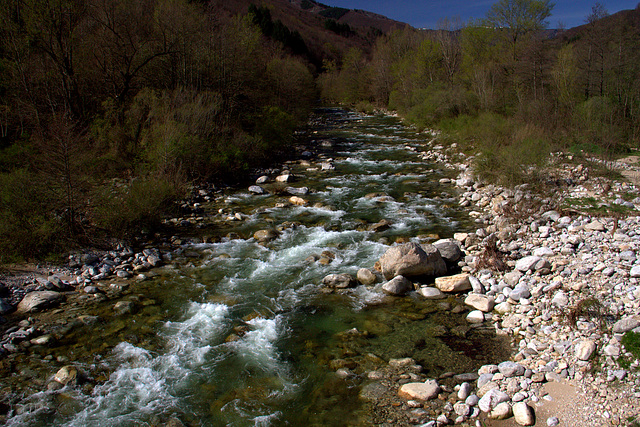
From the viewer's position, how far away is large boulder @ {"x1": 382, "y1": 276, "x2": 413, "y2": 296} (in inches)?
320

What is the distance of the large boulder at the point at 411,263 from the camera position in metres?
8.57

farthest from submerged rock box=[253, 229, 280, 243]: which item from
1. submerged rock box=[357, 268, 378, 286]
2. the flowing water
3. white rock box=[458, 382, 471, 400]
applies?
white rock box=[458, 382, 471, 400]

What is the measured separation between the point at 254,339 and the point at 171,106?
1247cm

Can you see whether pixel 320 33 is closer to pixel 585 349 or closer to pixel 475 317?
pixel 475 317

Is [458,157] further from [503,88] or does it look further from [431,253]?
[431,253]

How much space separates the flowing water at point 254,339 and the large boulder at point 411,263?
709 mm

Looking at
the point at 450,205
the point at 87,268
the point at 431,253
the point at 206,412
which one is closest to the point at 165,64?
the point at 87,268

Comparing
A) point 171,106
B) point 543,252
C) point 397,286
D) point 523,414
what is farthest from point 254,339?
point 171,106

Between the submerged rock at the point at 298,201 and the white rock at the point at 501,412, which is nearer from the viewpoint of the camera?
the white rock at the point at 501,412

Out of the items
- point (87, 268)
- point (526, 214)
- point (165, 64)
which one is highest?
point (165, 64)

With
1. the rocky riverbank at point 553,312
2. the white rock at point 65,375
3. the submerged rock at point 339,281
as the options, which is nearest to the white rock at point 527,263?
the rocky riverbank at point 553,312

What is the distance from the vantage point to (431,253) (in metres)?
8.85

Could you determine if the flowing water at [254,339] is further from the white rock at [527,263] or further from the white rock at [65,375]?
the white rock at [527,263]

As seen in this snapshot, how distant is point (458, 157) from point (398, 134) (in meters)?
10.0
